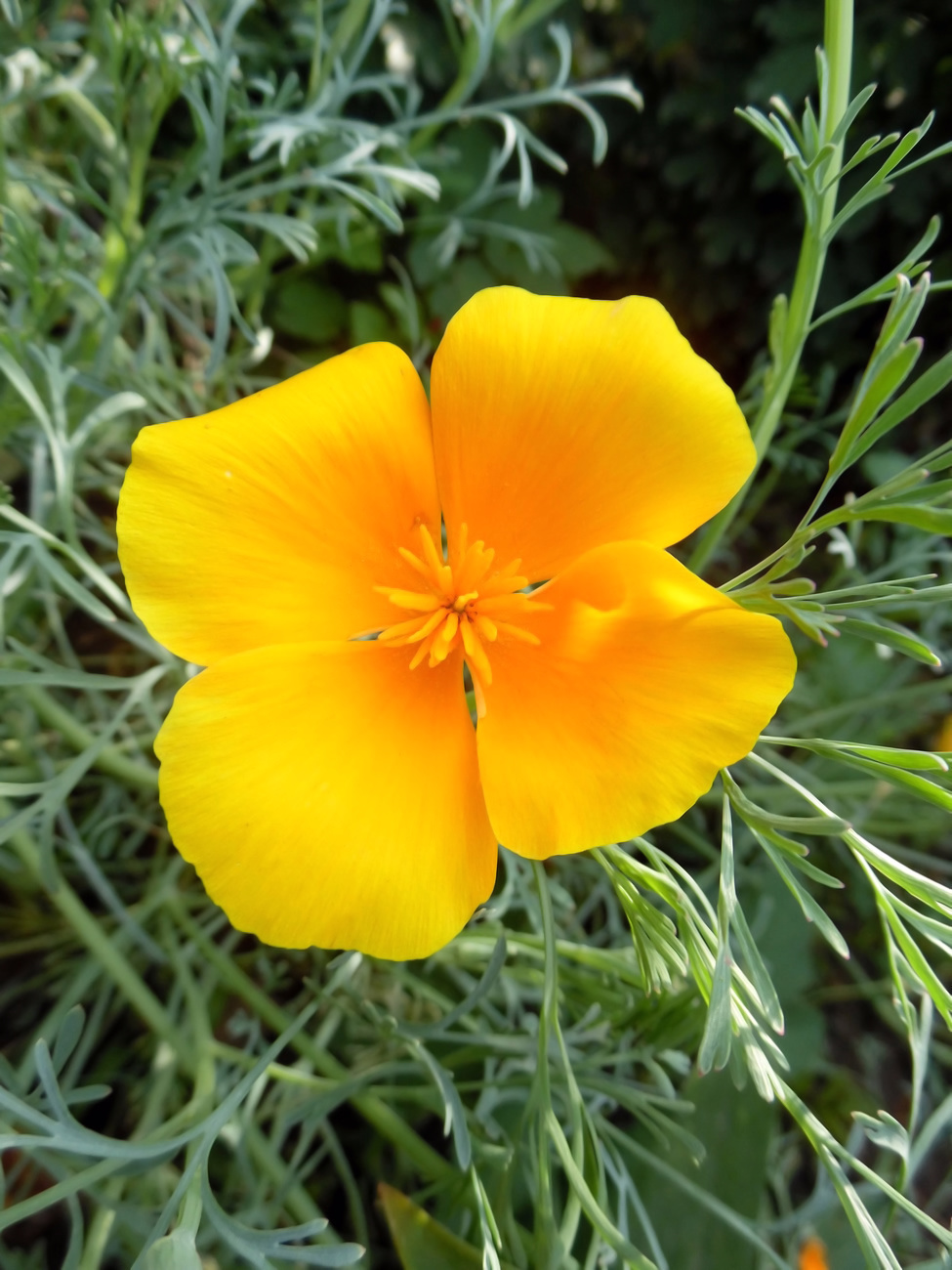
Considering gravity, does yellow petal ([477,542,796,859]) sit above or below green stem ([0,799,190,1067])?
above

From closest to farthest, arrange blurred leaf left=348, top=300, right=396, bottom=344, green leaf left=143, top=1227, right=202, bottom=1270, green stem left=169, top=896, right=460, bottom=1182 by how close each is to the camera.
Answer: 1. green leaf left=143, top=1227, right=202, bottom=1270
2. green stem left=169, top=896, right=460, bottom=1182
3. blurred leaf left=348, top=300, right=396, bottom=344

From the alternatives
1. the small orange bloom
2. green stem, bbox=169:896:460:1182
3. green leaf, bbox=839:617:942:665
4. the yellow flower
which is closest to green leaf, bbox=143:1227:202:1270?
the yellow flower

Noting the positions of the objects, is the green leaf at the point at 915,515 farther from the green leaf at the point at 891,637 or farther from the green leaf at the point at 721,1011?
the green leaf at the point at 721,1011

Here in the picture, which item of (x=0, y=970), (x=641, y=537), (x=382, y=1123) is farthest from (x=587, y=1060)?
(x=0, y=970)

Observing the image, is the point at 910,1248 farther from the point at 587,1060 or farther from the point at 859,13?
the point at 859,13

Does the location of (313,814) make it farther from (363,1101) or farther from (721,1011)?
(363,1101)

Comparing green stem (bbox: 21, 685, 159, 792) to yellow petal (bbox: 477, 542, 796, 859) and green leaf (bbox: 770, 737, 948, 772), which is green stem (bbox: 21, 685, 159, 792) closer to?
yellow petal (bbox: 477, 542, 796, 859)

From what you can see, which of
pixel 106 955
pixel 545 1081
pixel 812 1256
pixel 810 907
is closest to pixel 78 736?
pixel 106 955

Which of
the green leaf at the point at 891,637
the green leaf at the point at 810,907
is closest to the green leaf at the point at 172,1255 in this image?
the green leaf at the point at 810,907
